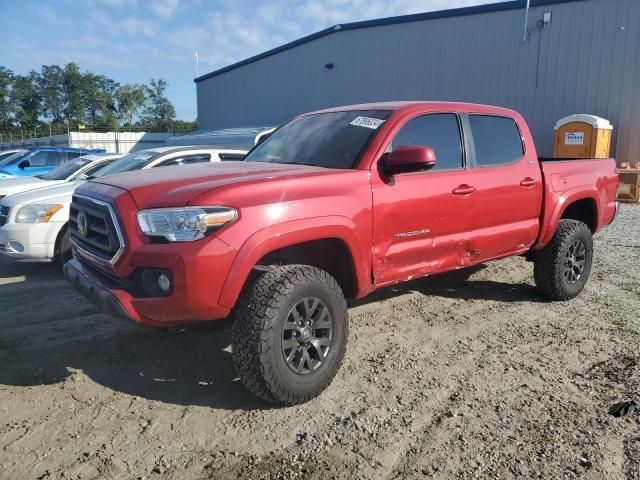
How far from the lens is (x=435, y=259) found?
159 inches

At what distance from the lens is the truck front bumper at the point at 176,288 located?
278cm

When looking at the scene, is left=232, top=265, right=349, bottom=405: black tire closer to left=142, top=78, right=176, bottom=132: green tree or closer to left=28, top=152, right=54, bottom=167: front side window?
left=28, top=152, right=54, bottom=167: front side window

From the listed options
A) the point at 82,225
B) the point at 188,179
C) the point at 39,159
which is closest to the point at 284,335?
the point at 188,179

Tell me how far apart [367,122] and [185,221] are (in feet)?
5.72

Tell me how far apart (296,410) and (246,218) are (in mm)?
1205

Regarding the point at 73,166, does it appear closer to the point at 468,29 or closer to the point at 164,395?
the point at 164,395

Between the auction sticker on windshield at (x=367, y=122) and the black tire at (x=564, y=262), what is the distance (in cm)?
238

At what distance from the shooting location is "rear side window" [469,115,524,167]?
446cm

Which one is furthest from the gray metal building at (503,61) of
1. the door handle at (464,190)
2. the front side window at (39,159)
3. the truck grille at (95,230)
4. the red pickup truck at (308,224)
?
the truck grille at (95,230)

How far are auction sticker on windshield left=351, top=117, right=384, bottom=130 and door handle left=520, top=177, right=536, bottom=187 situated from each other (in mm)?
1583

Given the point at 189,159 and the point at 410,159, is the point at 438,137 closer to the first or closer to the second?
the point at 410,159

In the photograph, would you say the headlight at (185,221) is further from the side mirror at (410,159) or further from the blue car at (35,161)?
the blue car at (35,161)

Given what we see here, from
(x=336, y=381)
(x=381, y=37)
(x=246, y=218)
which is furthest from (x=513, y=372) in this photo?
(x=381, y=37)

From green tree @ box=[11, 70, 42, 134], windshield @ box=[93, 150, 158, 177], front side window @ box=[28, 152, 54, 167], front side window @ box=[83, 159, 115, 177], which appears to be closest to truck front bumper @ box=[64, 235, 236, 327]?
windshield @ box=[93, 150, 158, 177]
